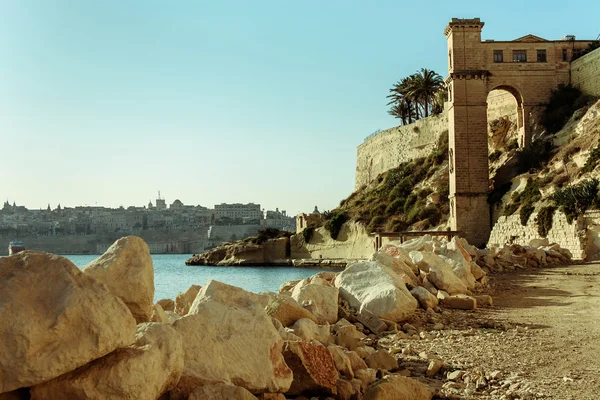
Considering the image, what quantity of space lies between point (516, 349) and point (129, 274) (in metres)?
4.07

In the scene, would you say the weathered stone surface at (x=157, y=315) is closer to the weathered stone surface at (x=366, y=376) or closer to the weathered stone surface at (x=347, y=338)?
the weathered stone surface at (x=366, y=376)

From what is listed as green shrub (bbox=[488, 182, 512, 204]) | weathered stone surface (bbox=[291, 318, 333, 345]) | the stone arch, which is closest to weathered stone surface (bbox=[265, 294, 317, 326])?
weathered stone surface (bbox=[291, 318, 333, 345])

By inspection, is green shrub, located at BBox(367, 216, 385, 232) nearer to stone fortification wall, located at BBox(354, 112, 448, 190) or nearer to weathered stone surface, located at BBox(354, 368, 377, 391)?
stone fortification wall, located at BBox(354, 112, 448, 190)

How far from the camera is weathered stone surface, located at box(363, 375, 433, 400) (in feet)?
13.7

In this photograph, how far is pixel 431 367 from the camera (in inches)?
210

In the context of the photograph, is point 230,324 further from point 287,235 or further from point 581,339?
point 287,235

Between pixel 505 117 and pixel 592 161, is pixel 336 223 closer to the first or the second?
pixel 505 117

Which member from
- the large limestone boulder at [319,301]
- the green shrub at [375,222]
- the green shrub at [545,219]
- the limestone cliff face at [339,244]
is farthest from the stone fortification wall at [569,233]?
the large limestone boulder at [319,301]

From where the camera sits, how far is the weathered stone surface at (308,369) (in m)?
4.27

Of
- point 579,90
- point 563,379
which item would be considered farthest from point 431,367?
point 579,90

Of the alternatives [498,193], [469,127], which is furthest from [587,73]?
[498,193]

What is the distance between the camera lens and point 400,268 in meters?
9.99

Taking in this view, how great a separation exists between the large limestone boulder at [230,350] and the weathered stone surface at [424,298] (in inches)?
199

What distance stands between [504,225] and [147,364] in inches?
1153
